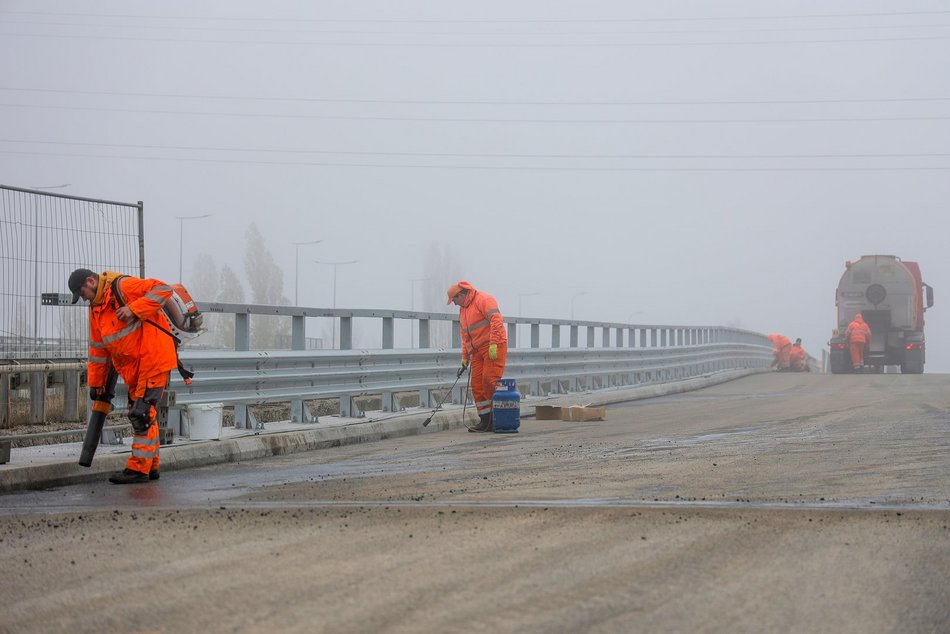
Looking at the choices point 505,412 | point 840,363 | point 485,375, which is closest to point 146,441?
point 505,412

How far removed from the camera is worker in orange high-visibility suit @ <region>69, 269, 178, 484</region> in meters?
9.47

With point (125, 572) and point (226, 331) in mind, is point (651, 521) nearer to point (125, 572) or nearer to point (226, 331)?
point (125, 572)

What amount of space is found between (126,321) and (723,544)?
17.6 feet

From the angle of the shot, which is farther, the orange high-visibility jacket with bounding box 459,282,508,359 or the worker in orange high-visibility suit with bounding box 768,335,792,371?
the worker in orange high-visibility suit with bounding box 768,335,792,371

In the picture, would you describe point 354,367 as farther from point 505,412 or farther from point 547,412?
point 547,412

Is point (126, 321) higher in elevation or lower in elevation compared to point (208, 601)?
higher

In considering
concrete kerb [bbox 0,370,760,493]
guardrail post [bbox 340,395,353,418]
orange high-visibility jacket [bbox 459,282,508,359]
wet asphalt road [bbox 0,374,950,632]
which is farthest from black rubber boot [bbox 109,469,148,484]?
orange high-visibility jacket [bbox 459,282,508,359]

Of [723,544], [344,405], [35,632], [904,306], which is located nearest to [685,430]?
[344,405]

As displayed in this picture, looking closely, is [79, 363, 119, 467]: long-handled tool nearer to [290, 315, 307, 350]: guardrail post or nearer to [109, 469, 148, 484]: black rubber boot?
[109, 469, 148, 484]: black rubber boot

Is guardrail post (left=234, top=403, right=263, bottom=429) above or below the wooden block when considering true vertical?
above

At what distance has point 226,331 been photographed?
8862 cm

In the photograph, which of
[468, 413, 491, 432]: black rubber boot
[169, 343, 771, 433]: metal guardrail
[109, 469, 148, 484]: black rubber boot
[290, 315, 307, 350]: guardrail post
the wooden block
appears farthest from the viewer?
the wooden block

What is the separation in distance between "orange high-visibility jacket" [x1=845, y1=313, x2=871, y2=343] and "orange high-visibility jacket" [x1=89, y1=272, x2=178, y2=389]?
30.0 meters

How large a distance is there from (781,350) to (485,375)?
103ft
